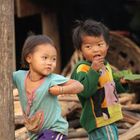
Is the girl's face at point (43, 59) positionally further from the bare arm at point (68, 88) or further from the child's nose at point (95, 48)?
the child's nose at point (95, 48)

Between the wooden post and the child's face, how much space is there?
1.96ft

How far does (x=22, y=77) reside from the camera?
355cm

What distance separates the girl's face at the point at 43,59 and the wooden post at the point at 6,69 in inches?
6.9

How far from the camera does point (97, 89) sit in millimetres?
3742

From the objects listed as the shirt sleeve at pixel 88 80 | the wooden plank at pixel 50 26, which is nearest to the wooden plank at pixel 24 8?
the wooden plank at pixel 50 26

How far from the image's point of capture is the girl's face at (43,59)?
342 centimetres

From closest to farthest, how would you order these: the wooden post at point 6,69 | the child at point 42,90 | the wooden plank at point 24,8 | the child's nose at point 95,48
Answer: the wooden post at point 6,69
the child at point 42,90
the child's nose at point 95,48
the wooden plank at point 24,8

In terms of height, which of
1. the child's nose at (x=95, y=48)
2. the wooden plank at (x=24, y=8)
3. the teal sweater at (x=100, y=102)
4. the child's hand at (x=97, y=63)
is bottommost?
the teal sweater at (x=100, y=102)

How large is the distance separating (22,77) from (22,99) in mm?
143

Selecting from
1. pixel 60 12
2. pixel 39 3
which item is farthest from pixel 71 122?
pixel 60 12

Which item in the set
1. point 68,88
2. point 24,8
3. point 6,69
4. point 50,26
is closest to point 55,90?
point 68,88

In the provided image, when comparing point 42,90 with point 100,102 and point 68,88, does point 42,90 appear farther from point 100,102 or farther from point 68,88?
point 100,102

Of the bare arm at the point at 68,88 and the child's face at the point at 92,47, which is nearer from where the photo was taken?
the bare arm at the point at 68,88

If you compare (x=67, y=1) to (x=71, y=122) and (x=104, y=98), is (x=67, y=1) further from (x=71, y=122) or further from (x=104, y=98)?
(x=104, y=98)
